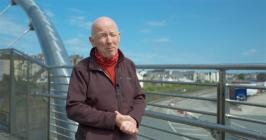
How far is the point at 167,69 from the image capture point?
5.20 m

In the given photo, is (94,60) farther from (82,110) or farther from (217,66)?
(217,66)

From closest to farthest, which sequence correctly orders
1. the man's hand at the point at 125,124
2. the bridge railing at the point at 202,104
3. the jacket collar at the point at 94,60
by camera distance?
the man's hand at the point at 125,124 < the jacket collar at the point at 94,60 < the bridge railing at the point at 202,104

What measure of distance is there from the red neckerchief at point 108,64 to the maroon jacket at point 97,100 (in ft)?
0.09

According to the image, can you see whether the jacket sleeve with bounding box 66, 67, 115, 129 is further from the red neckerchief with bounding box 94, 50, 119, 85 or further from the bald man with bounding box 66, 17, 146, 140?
the red neckerchief with bounding box 94, 50, 119, 85

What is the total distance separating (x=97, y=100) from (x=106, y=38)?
409mm

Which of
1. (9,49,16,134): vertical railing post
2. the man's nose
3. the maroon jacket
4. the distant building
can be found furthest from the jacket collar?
the distant building

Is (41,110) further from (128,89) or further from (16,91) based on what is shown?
(128,89)

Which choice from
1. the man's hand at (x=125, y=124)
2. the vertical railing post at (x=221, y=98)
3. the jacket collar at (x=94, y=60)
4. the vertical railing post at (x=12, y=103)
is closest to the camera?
the man's hand at (x=125, y=124)

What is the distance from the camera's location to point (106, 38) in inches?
116

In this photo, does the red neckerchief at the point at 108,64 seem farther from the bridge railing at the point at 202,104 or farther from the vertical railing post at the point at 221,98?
the vertical railing post at the point at 221,98

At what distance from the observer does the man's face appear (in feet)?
9.66

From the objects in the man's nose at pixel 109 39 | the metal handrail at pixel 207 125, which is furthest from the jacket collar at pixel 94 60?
the metal handrail at pixel 207 125

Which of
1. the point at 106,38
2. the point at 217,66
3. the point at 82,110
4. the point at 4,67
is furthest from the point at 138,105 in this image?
the point at 4,67

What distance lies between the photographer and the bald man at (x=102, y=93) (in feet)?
9.48
